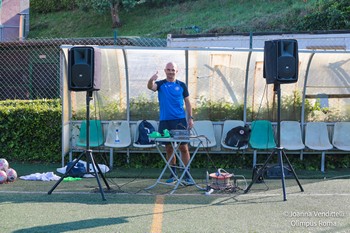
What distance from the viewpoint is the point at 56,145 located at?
952 cm

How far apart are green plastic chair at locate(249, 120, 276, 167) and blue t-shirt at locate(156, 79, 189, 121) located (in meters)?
1.98

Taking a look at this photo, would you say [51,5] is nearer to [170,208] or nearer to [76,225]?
[170,208]

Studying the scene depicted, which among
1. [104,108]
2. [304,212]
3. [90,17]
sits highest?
[90,17]

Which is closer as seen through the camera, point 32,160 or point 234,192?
point 234,192

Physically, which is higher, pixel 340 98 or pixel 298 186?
pixel 340 98

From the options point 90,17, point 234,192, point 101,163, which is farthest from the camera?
point 90,17

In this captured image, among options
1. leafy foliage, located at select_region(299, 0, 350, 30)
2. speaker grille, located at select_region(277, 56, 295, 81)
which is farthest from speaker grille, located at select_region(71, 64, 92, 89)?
leafy foliage, located at select_region(299, 0, 350, 30)

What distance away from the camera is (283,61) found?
273 inches

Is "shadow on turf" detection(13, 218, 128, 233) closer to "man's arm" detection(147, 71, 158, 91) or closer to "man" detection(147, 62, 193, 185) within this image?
"man" detection(147, 62, 193, 185)

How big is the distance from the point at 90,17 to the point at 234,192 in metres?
27.4

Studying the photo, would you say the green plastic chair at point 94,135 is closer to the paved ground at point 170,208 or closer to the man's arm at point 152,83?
the paved ground at point 170,208

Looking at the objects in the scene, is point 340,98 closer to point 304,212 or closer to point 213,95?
point 213,95

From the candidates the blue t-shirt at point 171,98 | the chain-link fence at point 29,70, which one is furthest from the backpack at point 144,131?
the chain-link fence at point 29,70

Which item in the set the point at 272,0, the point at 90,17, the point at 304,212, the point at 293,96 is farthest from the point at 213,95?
the point at 90,17
